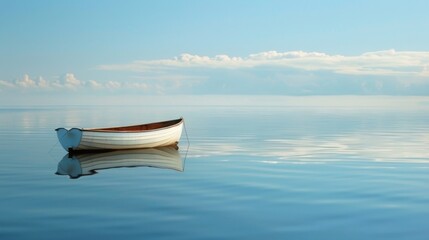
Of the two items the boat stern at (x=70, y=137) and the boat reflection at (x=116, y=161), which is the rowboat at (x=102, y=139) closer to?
the boat stern at (x=70, y=137)

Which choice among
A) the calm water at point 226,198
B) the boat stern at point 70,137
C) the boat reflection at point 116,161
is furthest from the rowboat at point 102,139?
the calm water at point 226,198

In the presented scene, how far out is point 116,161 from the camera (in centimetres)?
3597

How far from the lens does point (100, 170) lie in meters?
31.7

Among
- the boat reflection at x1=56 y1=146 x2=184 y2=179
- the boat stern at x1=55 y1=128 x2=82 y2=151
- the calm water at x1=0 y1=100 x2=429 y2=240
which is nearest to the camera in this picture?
the calm water at x1=0 y1=100 x2=429 y2=240

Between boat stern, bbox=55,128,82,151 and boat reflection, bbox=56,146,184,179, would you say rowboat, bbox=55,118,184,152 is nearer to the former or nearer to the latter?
boat stern, bbox=55,128,82,151

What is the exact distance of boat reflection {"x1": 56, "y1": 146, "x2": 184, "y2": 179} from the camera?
3228cm

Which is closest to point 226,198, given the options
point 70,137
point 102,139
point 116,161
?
point 116,161

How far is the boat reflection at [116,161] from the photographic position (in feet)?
106

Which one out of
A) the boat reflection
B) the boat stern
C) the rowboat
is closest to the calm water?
the boat reflection

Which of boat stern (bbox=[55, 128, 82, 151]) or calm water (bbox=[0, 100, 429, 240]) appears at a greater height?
boat stern (bbox=[55, 128, 82, 151])

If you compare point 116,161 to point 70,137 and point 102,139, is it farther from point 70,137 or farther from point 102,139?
point 70,137

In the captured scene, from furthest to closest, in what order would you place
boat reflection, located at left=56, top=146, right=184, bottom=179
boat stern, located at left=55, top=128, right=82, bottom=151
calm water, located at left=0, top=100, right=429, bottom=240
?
boat stern, located at left=55, top=128, right=82, bottom=151, boat reflection, located at left=56, top=146, right=184, bottom=179, calm water, located at left=0, top=100, right=429, bottom=240

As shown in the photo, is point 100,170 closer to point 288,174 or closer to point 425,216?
point 288,174

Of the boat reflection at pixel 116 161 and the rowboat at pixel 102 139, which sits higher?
the rowboat at pixel 102 139
